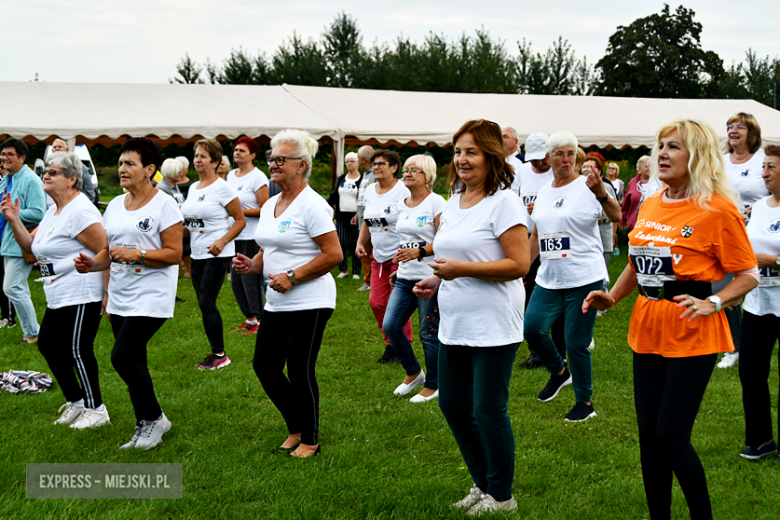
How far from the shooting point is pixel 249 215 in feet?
26.0

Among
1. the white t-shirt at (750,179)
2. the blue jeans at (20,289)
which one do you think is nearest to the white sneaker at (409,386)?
the white t-shirt at (750,179)

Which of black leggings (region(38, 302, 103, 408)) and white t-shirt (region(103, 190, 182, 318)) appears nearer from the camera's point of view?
white t-shirt (region(103, 190, 182, 318))

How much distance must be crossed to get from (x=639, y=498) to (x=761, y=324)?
133 centimetres

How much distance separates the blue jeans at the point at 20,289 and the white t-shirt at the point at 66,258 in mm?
2963

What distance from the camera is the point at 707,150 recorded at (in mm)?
2953

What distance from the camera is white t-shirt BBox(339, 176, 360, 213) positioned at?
1222 cm

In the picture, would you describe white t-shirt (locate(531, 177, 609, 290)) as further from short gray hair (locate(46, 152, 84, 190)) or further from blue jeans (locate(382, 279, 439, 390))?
short gray hair (locate(46, 152, 84, 190))

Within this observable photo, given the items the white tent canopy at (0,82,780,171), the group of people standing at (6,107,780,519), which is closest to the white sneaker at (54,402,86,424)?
the group of people standing at (6,107,780,519)

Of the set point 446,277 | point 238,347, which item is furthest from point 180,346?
point 446,277

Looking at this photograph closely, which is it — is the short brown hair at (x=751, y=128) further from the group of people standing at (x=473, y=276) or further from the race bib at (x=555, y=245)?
the race bib at (x=555, y=245)

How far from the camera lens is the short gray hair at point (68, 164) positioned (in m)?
4.75

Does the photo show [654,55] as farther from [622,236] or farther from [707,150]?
[707,150]

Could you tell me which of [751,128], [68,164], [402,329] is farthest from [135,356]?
[751,128]

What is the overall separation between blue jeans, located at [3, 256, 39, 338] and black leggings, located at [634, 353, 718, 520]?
21.6 feet
